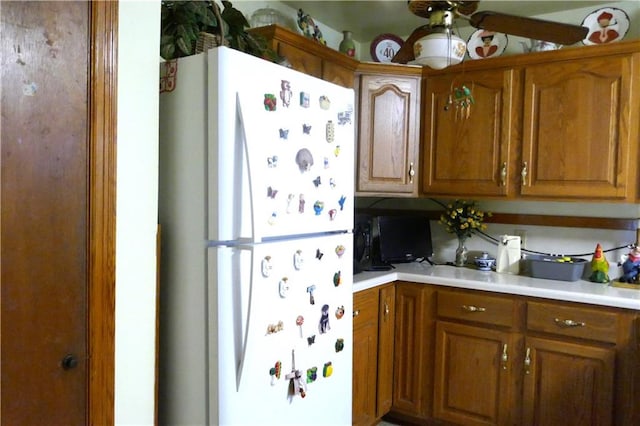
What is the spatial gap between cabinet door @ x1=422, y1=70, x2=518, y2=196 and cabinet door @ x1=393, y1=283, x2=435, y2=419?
0.66 meters

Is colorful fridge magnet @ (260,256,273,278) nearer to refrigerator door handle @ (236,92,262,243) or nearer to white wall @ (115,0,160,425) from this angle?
refrigerator door handle @ (236,92,262,243)

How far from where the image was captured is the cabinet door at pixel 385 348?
104 inches

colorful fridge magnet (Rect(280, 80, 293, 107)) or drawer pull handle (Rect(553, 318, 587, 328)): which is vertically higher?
colorful fridge magnet (Rect(280, 80, 293, 107))

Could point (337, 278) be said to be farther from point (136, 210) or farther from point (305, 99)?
point (136, 210)

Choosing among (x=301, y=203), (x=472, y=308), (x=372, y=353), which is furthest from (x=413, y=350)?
(x=301, y=203)

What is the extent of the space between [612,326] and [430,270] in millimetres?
961

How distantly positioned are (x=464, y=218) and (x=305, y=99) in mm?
1699

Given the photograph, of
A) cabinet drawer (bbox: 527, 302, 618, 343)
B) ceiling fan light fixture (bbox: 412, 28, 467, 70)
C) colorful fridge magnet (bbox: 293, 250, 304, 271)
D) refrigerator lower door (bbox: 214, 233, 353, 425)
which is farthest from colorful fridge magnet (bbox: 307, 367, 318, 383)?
cabinet drawer (bbox: 527, 302, 618, 343)

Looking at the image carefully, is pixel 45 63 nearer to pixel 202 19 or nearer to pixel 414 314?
pixel 202 19

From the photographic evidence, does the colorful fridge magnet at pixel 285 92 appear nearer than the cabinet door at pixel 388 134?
Yes

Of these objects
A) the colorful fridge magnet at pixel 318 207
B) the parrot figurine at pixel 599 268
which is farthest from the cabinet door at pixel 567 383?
the colorful fridge magnet at pixel 318 207

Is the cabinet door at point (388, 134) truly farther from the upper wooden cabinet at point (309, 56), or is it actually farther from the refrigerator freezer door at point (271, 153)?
the refrigerator freezer door at point (271, 153)

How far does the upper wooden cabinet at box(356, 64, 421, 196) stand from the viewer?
2.80 m

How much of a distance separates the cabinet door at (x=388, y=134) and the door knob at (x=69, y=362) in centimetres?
187
